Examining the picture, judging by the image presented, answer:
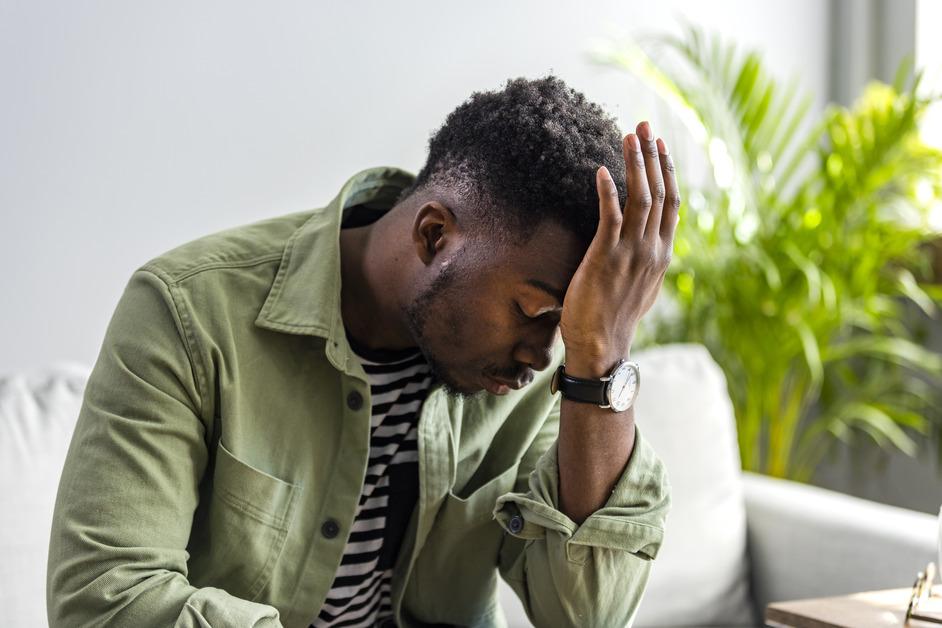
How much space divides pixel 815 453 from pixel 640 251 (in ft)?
7.02

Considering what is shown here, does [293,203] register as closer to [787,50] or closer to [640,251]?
[640,251]

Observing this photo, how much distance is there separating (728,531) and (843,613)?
830mm

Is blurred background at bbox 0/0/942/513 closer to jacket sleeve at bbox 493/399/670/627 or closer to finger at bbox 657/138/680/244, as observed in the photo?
finger at bbox 657/138/680/244

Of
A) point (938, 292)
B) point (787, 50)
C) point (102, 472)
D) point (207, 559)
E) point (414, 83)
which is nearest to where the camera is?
point (102, 472)

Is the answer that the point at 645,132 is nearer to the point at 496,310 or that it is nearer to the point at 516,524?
the point at 496,310

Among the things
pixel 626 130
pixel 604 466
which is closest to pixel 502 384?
pixel 604 466

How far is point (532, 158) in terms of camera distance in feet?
3.65

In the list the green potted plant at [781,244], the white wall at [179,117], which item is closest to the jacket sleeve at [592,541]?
the white wall at [179,117]

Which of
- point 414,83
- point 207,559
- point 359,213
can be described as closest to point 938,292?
point 414,83

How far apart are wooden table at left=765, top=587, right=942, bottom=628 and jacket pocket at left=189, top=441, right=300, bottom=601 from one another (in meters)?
0.53

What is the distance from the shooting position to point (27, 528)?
4.60ft

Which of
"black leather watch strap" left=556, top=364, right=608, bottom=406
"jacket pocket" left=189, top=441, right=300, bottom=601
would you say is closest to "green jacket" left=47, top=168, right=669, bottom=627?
"jacket pocket" left=189, top=441, right=300, bottom=601

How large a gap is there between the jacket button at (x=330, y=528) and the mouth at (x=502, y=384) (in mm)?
237

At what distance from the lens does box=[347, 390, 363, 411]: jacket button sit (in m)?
1.23
